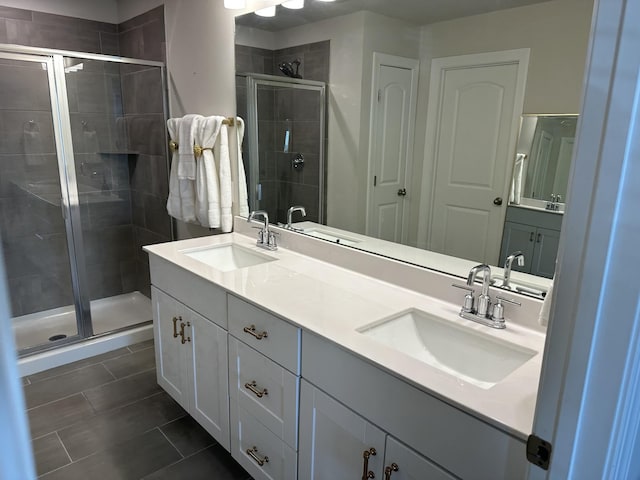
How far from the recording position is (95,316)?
3.31 m

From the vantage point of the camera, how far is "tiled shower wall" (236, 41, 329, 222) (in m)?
2.06

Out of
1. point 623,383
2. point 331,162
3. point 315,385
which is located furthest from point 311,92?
point 623,383

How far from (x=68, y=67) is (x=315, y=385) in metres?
2.69

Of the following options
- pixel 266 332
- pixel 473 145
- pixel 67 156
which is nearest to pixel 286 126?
pixel 473 145

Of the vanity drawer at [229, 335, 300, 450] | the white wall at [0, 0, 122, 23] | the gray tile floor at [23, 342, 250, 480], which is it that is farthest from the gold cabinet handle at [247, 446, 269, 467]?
the white wall at [0, 0, 122, 23]

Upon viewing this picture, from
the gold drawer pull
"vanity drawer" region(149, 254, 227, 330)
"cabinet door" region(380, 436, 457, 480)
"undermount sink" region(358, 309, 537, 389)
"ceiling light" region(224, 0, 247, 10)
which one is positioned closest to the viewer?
"cabinet door" region(380, 436, 457, 480)

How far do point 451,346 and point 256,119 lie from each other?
1.59m

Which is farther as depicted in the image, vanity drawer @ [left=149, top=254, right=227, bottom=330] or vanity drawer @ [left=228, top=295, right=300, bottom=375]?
vanity drawer @ [left=149, top=254, right=227, bottom=330]

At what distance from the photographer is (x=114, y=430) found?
7.01 feet

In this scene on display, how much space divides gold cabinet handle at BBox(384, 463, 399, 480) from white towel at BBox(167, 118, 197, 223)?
1.90 meters

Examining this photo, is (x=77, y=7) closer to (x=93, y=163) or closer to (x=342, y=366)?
(x=93, y=163)

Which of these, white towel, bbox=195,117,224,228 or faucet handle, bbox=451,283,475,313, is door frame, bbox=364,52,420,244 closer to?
faucet handle, bbox=451,283,475,313

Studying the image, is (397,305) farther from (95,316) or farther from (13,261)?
(13,261)

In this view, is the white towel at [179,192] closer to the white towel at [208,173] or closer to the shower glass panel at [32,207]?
the white towel at [208,173]
